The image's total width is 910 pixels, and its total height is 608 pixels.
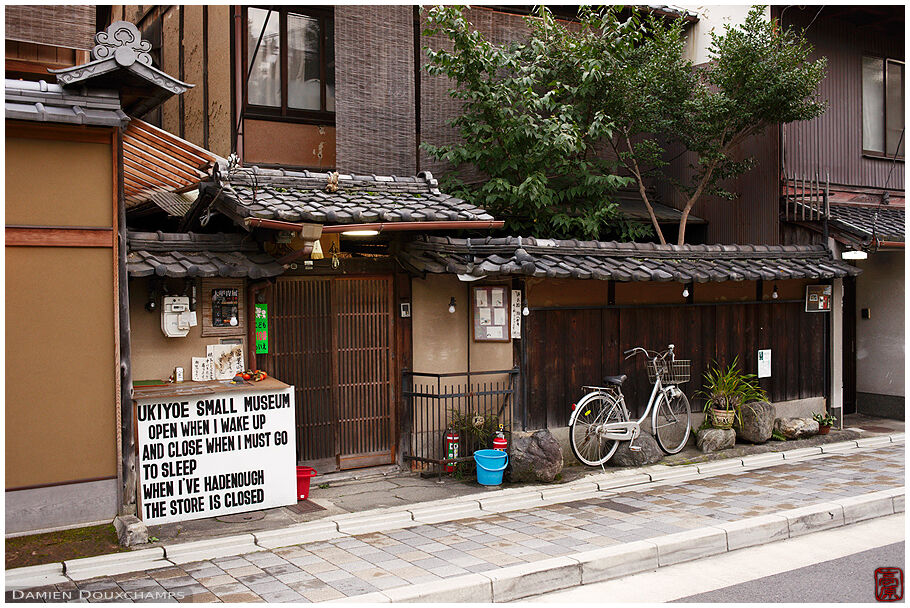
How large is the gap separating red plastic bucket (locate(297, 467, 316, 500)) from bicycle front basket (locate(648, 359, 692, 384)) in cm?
580

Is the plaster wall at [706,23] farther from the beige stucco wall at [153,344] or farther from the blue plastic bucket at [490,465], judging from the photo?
the beige stucco wall at [153,344]

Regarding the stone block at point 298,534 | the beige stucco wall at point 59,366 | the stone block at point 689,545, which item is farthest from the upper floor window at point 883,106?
the beige stucco wall at point 59,366

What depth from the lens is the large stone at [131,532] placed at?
771 centimetres

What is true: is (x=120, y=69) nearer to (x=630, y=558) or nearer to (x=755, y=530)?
(x=630, y=558)

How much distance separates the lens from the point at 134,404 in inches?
336

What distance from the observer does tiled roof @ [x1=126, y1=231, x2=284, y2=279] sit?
8797 mm

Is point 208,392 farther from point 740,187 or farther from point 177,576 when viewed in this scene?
point 740,187

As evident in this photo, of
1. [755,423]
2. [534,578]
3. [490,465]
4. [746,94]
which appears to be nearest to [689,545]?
[534,578]

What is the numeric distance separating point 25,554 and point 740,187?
13665 mm

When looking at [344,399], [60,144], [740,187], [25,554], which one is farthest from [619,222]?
[25,554]

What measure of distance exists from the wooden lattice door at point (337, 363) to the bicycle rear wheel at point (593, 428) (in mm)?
2828

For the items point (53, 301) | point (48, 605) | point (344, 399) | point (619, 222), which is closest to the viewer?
point (48, 605)

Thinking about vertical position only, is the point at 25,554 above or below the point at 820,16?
below

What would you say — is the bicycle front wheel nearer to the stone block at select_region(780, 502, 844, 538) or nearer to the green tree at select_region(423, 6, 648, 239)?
the stone block at select_region(780, 502, 844, 538)
